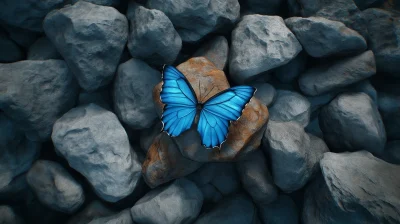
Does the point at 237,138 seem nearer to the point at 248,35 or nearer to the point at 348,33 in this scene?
the point at 248,35

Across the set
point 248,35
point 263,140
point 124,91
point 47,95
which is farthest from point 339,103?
point 47,95

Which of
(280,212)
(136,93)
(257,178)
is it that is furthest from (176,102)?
(280,212)

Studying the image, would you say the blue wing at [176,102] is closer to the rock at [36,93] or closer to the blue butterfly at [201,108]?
the blue butterfly at [201,108]

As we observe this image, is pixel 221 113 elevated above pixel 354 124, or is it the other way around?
pixel 221 113

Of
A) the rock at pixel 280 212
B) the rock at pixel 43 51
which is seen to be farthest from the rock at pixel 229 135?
the rock at pixel 43 51

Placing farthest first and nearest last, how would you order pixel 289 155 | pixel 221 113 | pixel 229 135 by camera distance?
1. pixel 289 155
2. pixel 229 135
3. pixel 221 113

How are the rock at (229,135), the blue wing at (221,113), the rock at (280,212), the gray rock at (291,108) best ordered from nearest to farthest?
the blue wing at (221,113) < the rock at (229,135) < the rock at (280,212) < the gray rock at (291,108)

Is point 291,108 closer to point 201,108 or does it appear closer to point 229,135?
point 229,135
